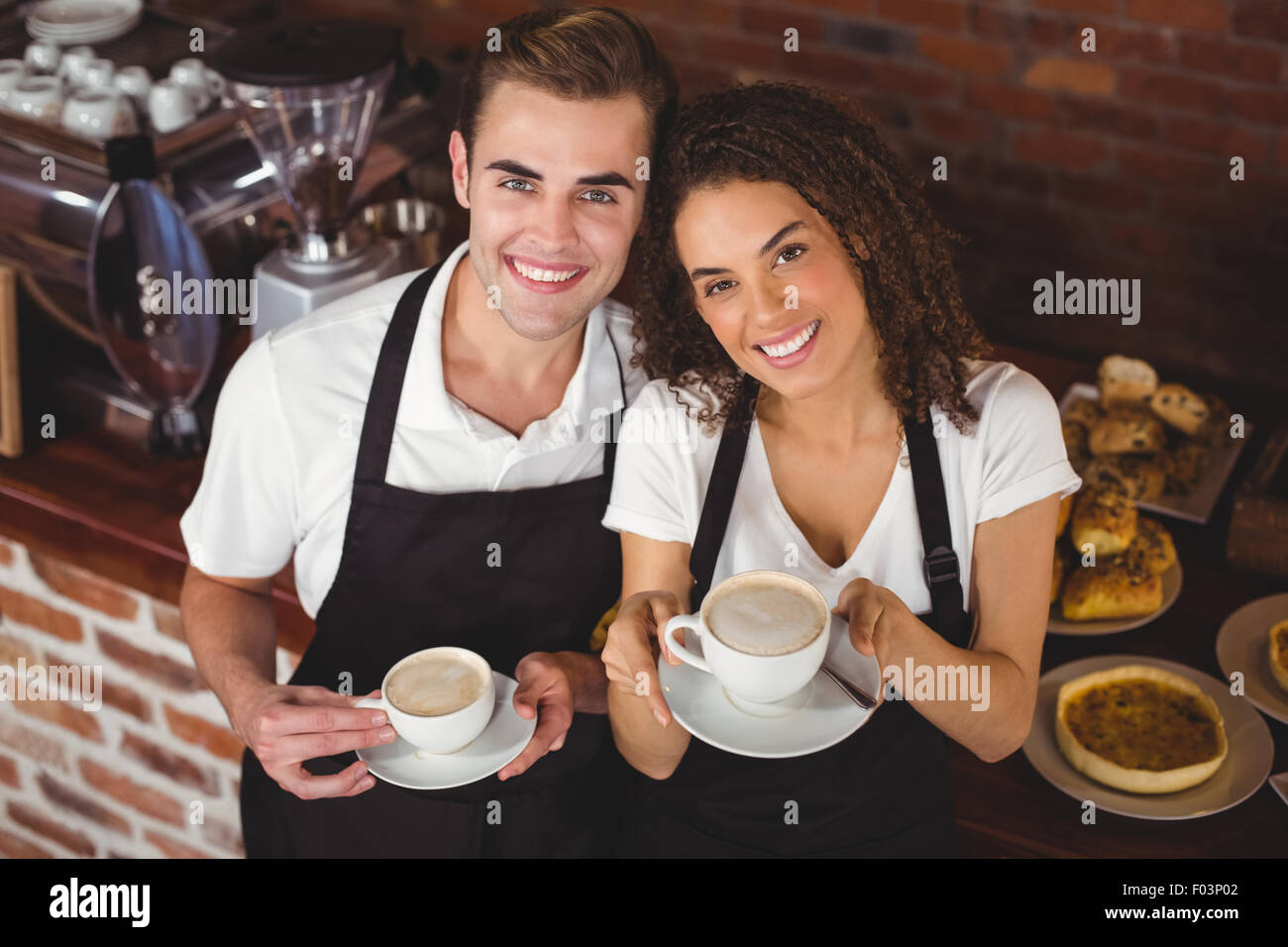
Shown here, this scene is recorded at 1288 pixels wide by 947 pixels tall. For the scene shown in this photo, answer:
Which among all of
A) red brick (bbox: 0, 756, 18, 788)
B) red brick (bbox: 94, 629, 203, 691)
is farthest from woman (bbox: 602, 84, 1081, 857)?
red brick (bbox: 0, 756, 18, 788)

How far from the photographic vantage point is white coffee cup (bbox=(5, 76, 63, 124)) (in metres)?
2.50

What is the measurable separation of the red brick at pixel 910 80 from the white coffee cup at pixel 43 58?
6.41 ft

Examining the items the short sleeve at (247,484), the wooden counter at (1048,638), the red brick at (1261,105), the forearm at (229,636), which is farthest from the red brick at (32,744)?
the red brick at (1261,105)

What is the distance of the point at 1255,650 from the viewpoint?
1.90 metres

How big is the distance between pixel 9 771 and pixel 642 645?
179cm

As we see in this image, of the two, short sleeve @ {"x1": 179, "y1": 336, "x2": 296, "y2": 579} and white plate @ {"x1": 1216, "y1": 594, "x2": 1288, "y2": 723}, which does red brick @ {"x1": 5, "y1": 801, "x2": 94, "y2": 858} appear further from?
white plate @ {"x1": 1216, "y1": 594, "x2": 1288, "y2": 723}

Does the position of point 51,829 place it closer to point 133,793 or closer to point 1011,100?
point 133,793

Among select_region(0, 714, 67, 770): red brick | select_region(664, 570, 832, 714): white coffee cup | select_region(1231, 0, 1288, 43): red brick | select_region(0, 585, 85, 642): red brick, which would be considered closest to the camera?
select_region(664, 570, 832, 714): white coffee cup

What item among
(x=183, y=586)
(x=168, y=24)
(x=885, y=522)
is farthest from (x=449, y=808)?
(x=168, y=24)

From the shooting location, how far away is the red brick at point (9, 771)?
2.62 m

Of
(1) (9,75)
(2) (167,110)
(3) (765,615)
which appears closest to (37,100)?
(1) (9,75)

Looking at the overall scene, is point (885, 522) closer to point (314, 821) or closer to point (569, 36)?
point (569, 36)

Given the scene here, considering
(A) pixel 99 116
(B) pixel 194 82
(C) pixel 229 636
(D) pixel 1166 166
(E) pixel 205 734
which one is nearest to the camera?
(C) pixel 229 636

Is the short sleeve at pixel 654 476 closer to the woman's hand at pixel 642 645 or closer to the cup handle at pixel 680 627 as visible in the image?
the woman's hand at pixel 642 645
